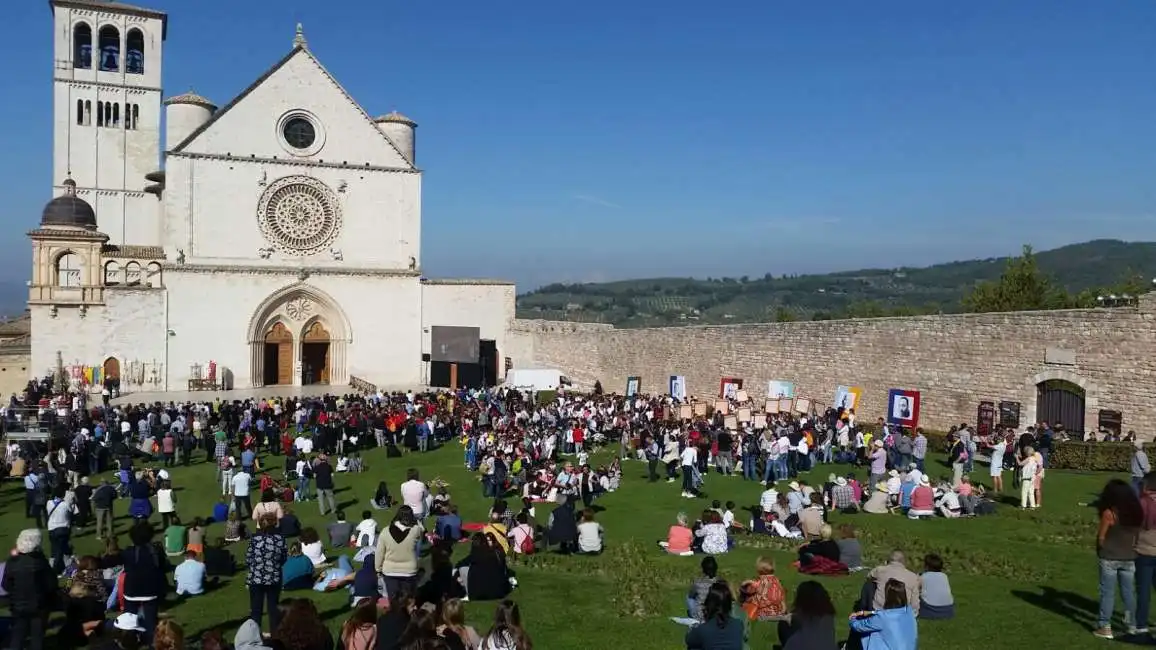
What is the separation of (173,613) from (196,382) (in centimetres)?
3064

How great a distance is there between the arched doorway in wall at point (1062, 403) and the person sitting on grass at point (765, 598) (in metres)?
14.7

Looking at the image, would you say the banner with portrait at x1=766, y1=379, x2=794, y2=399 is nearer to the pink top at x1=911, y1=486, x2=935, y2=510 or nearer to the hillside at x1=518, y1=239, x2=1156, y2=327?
the pink top at x1=911, y1=486, x2=935, y2=510

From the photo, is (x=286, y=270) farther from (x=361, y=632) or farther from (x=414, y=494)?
(x=361, y=632)

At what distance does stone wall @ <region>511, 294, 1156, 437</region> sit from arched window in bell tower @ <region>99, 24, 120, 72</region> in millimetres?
34181

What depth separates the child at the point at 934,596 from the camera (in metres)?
10.0

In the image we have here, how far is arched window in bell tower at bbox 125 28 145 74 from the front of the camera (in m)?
52.3

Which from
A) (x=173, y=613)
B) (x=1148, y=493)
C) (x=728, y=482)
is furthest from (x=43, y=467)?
(x=1148, y=493)

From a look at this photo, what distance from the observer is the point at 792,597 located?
11.2 meters

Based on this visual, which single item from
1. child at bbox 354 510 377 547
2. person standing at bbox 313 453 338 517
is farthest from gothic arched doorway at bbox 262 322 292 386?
→ child at bbox 354 510 377 547

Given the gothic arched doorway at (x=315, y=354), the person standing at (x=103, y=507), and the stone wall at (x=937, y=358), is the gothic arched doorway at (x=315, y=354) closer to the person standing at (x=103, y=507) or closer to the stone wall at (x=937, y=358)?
the stone wall at (x=937, y=358)

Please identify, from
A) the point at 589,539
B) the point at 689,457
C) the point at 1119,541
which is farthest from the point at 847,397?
the point at 1119,541

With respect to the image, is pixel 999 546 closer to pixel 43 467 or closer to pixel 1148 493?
pixel 1148 493

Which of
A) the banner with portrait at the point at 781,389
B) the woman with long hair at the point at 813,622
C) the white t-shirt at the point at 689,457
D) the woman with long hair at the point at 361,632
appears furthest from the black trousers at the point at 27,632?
the banner with portrait at the point at 781,389

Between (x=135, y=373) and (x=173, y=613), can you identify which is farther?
(x=135, y=373)
